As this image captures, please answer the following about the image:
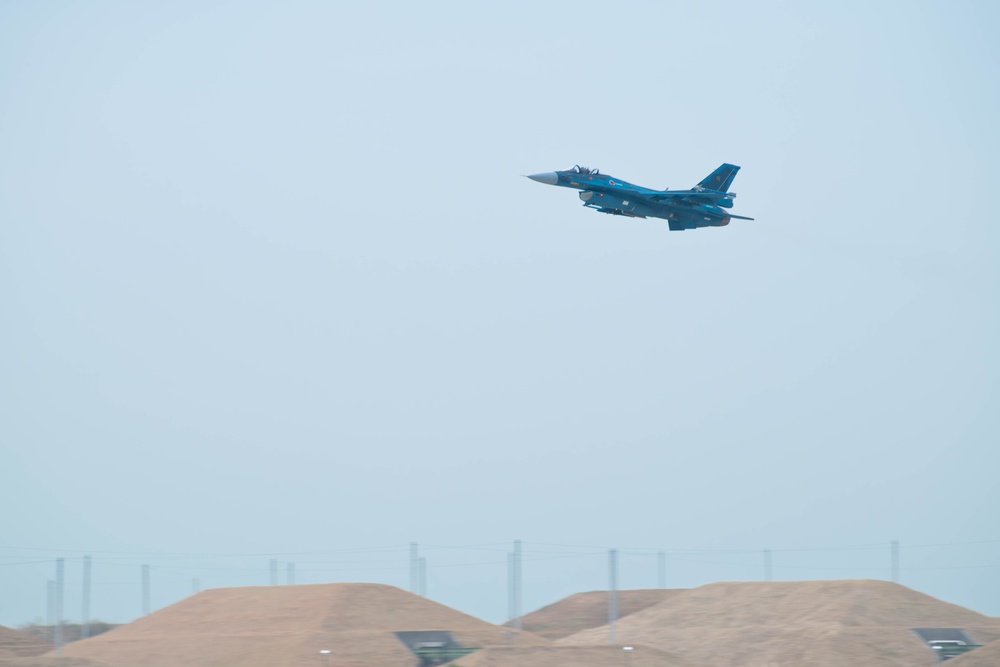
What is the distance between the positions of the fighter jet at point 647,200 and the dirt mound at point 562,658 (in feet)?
74.1

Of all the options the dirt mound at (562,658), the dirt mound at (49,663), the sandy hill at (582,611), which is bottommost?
the sandy hill at (582,611)

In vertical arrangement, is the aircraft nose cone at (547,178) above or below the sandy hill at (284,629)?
above

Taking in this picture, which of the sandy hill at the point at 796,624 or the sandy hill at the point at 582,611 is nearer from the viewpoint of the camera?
the sandy hill at the point at 796,624

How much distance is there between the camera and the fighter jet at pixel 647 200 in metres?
61.2

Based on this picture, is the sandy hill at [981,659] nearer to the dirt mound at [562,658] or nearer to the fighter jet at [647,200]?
the dirt mound at [562,658]

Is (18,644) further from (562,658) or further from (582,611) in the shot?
(582,611)

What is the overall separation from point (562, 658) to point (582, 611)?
37.7 meters

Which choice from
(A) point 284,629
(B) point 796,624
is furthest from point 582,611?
(A) point 284,629

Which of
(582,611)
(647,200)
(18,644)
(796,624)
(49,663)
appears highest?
(647,200)

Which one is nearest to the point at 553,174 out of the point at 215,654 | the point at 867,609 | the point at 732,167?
the point at 732,167

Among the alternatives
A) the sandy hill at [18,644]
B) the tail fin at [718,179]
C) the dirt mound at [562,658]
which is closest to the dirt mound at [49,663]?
the sandy hill at [18,644]

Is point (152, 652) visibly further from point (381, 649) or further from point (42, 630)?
Answer: point (42, 630)

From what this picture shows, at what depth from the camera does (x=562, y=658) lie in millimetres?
55469

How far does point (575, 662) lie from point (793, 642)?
18070mm
